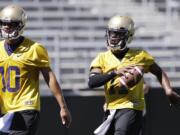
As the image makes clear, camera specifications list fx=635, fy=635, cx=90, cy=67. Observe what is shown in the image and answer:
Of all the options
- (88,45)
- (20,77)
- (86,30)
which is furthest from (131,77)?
(86,30)

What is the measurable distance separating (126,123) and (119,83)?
0.36 metres

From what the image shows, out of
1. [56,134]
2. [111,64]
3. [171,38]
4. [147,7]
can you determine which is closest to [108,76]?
[111,64]

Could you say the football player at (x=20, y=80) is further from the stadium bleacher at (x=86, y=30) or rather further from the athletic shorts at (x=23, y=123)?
the stadium bleacher at (x=86, y=30)

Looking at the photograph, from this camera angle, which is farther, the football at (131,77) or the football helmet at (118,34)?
the football helmet at (118,34)

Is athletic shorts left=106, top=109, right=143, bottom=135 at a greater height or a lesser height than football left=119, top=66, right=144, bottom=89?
lesser

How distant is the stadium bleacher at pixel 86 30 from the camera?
28.3 ft

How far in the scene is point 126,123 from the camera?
214 inches

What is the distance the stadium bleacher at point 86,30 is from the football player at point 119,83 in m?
2.50

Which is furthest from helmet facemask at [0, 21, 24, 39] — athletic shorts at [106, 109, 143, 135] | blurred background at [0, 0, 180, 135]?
blurred background at [0, 0, 180, 135]

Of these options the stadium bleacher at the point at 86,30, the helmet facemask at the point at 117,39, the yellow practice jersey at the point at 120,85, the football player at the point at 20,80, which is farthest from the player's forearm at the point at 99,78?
the stadium bleacher at the point at 86,30

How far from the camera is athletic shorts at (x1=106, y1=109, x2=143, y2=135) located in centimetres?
543

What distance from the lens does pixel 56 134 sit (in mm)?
7672

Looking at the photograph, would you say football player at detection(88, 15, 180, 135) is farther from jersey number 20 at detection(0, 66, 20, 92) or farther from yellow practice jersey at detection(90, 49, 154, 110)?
jersey number 20 at detection(0, 66, 20, 92)

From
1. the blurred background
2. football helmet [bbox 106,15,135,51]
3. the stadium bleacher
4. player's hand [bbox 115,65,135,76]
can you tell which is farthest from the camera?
the stadium bleacher
